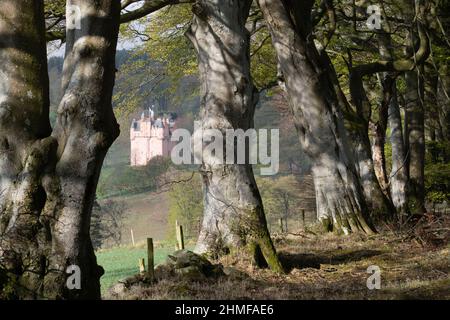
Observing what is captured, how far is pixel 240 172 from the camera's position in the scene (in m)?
9.64

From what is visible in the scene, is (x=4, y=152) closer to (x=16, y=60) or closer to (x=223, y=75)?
(x=16, y=60)

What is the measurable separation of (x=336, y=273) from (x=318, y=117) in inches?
→ 190

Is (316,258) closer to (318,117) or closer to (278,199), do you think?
(318,117)

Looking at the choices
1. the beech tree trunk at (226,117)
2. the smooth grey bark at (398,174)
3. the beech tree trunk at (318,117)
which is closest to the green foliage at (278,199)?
the smooth grey bark at (398,174)

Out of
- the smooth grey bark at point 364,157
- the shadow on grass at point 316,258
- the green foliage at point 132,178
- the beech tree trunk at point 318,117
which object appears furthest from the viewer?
the green foliage at point 132,178

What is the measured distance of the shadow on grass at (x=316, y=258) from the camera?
9.70 meters

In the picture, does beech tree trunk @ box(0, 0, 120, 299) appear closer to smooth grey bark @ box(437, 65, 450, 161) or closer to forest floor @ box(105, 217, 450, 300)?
forest floor @ box(105, 217, 450, 300)

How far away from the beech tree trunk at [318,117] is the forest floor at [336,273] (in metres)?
0.70

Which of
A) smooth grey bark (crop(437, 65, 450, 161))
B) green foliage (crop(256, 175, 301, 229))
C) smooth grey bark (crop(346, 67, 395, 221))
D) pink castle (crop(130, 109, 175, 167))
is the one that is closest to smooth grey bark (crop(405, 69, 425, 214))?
smooth grey bark (crop(346, 67, 395, 221))

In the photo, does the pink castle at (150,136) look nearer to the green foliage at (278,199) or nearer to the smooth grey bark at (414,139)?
the green foliage at (278,199)

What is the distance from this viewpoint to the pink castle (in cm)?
15412

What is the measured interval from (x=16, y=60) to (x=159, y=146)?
14982 centimetres

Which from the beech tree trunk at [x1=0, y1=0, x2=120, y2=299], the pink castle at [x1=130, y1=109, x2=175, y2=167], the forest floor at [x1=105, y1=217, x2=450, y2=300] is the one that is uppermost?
the pink castle at [x1=130, y1=109, x2=175, y2=167]

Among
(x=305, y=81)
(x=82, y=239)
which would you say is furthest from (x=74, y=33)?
(x=305, y=81)
